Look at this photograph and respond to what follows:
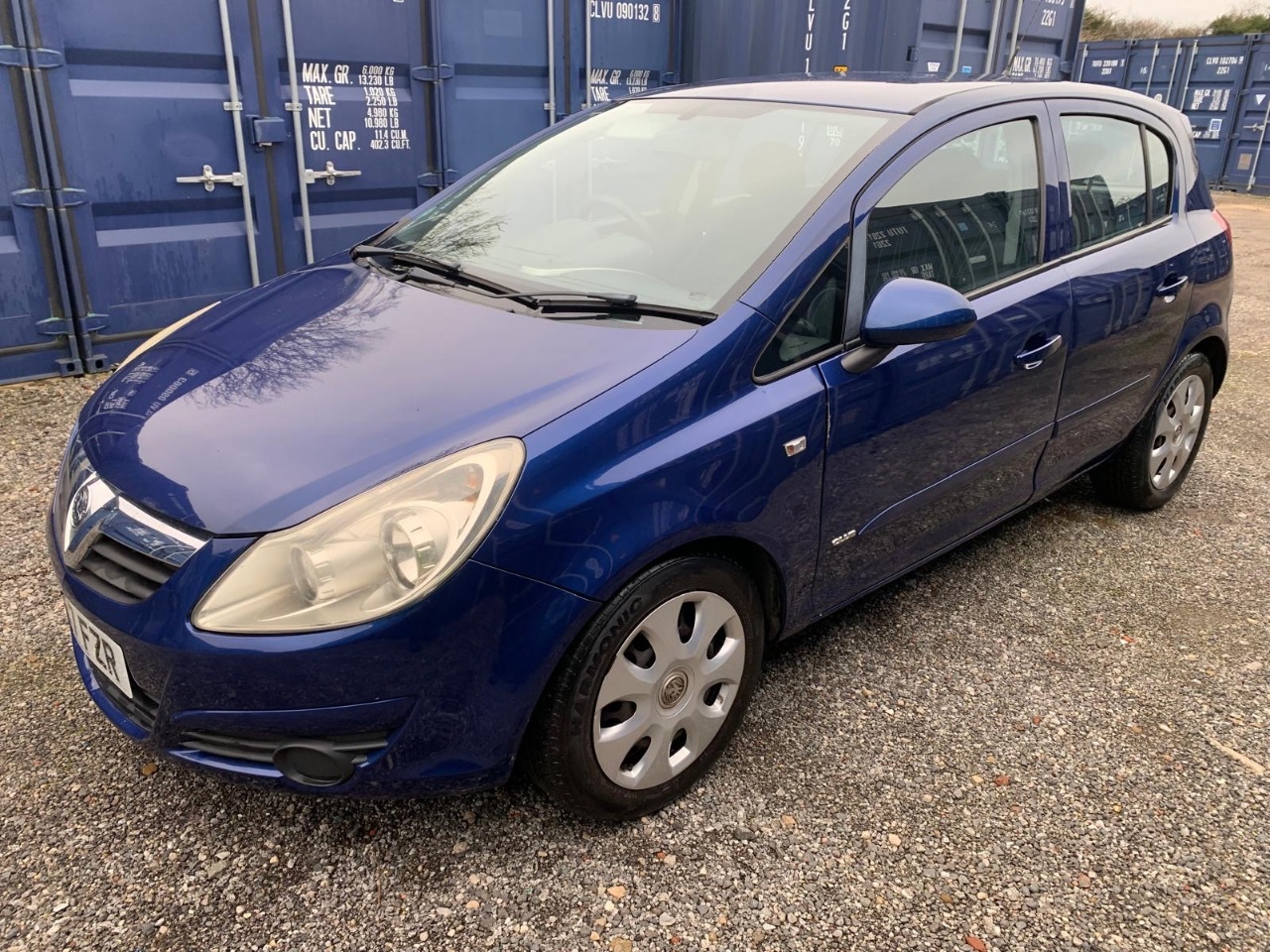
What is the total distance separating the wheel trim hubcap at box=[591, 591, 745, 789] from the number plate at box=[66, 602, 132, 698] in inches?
37.8


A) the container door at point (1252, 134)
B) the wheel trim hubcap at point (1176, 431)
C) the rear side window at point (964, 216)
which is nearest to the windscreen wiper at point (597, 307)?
the rear side window at point (964, 216)

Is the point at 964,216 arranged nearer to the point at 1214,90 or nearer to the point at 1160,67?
the point at 1214,90

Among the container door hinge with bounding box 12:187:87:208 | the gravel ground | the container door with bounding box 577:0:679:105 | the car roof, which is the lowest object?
the gravel ground

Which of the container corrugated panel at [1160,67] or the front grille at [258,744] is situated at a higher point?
the container corrugated panel at [1160,67]

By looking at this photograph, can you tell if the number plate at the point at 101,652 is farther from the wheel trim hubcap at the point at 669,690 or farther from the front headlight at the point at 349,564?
Result: the wheel trim hubcap at the point at 669,690

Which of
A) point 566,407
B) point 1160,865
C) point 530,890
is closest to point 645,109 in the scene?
point 566,407

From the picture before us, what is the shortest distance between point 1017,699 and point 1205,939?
2.80ft

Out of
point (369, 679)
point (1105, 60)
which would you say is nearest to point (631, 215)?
point (369, 679)

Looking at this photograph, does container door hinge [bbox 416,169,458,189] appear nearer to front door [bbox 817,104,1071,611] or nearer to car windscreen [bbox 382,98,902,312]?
Result: car windscreen [bbox 382,98,902,312]

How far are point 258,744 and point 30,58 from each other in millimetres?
4183

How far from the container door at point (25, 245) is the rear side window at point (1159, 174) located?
4.78 m

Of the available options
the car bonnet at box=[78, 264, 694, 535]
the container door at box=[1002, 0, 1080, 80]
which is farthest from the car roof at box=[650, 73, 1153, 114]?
the container door at box=[1002, 0, 1080, 80]

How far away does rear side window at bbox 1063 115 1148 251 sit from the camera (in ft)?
10.5

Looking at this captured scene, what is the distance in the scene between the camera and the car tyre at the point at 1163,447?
12.5ft
